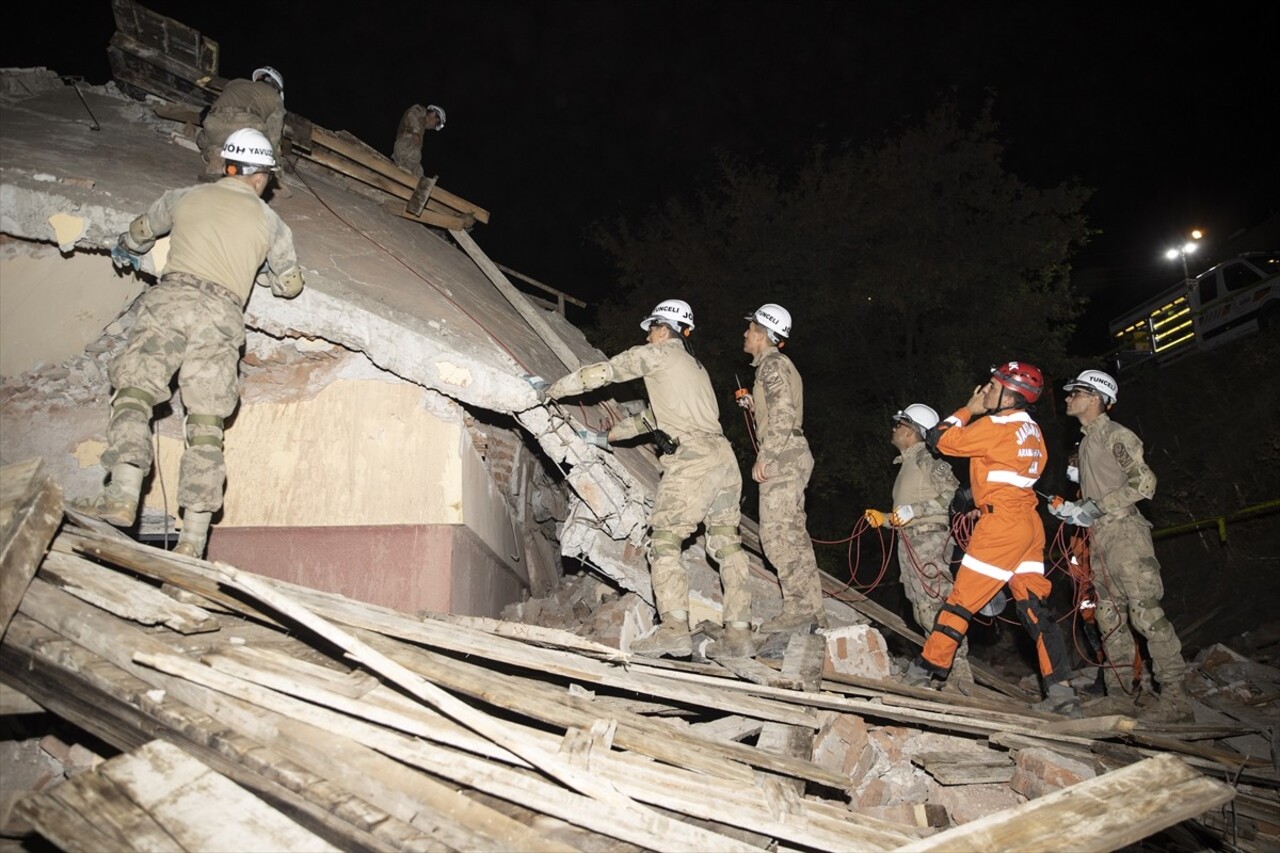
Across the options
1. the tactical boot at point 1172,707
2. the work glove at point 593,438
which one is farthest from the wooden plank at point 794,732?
the tactical boot at point 1172,707

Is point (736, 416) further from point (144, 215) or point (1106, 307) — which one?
point (1106, 307)

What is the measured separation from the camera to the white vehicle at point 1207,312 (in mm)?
11750

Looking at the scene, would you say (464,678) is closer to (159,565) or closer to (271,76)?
(159,565)

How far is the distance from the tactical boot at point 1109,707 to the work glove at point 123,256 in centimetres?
649

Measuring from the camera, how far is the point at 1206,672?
6.65 metres

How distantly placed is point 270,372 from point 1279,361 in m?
12.9

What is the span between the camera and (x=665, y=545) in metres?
4.66

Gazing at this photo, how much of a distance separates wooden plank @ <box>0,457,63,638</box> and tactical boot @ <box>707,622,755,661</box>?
3301 mm

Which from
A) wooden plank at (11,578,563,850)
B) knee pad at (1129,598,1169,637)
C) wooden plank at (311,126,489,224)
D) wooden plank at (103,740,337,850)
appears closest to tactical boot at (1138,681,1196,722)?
knee pad at (1129,598,1169,637)

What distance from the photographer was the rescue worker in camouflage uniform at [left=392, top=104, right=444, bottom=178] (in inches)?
311

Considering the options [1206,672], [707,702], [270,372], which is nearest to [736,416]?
[1206,672]

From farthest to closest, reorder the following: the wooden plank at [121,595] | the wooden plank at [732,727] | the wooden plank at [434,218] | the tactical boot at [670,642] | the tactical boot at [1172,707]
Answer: the wooden plank at [434,218]
the tactical boot at [1172,707]
the tactical boot at [670,642]
the wooden plank at [732,727]
the wooden plank at [121,595]

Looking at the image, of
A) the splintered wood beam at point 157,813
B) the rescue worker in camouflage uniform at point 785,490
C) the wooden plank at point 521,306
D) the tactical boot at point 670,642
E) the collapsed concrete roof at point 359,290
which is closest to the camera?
the splintered wood beam at point 157,813

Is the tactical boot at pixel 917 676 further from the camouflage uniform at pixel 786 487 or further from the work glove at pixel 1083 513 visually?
the work glove at pixel 1083 513
